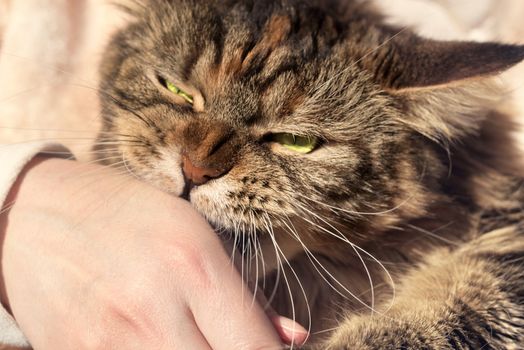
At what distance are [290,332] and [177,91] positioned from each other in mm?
656

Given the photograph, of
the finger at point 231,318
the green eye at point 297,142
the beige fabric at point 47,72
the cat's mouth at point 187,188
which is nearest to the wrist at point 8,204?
the beige fabric at point 47,72

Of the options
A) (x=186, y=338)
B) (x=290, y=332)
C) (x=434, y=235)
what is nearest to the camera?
(x=186, y=338)

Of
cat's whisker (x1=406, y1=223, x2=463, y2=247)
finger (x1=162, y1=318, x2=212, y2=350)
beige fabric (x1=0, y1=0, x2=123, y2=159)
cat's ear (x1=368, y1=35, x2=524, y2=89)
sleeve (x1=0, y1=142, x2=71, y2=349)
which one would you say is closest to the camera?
finger (x1=162, y1=318, x2=212, y2=350)

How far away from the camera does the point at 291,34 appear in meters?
1.32

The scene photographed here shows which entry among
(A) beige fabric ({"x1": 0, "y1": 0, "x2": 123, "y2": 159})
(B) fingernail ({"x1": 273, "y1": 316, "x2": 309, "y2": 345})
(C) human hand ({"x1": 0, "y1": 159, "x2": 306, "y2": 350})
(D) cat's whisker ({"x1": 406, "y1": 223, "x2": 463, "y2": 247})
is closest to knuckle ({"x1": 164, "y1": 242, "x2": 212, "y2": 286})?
(C) human hand ({"x1": 0, "y1": 159, "x2": 306, "y2": 350})

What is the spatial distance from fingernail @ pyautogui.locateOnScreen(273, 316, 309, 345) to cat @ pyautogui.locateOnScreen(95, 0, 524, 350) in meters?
0.08

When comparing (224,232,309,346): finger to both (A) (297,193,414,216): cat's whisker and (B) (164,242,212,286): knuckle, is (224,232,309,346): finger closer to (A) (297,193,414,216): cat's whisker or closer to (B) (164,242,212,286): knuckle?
(B) (164,242,212,286): knuckle

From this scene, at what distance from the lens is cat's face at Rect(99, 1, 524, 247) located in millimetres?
1227

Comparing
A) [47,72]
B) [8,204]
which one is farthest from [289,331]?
[47,72]

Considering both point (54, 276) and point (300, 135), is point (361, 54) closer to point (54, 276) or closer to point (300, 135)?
point (300, 135)

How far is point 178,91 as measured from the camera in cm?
136

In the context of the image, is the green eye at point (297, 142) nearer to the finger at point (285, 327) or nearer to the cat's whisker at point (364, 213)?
the cat's whisker at point (364, 213)

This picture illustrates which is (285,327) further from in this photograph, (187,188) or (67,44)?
(67,44)

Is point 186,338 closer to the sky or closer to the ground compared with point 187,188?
closer to the ground
